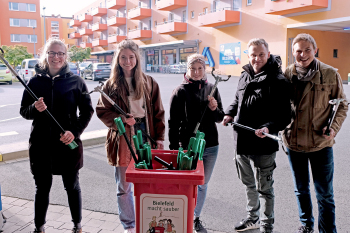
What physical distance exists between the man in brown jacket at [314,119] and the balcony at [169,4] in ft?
107

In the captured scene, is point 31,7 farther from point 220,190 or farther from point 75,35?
point 220,190

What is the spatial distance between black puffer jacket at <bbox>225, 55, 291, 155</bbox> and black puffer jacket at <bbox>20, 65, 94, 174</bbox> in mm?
1501

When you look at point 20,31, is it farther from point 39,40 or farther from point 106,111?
point 106,111

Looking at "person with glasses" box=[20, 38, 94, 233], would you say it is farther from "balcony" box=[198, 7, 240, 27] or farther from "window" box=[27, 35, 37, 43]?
"window" box=[27, 35, 37, 43]

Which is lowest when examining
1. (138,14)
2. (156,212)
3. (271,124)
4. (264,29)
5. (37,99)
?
(156,212)

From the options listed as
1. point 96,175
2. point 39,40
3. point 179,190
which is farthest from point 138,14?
point 179,190

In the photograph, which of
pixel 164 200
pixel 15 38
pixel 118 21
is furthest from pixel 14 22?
pixel 164 200

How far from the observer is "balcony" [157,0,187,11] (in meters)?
33.5

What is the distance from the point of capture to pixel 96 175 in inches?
192

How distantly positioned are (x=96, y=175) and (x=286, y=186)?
109 inches

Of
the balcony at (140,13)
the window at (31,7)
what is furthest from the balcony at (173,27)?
the window at (31,7)

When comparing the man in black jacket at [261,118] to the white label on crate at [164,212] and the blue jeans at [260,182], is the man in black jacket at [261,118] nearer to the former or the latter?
the blue jeans at [260,182]

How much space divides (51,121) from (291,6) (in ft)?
71.7

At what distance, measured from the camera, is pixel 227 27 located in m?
28.9
